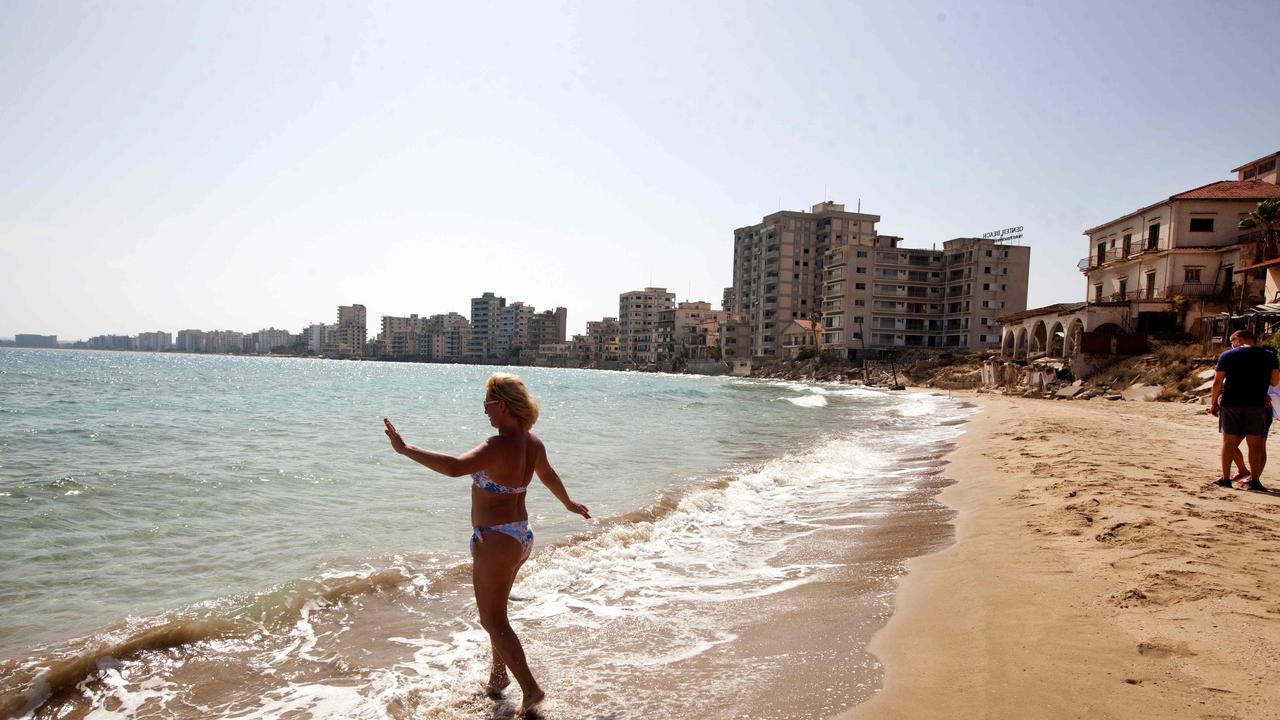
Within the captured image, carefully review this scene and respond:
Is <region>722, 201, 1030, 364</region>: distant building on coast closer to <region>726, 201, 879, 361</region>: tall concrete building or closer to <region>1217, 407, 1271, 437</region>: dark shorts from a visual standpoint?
<region>726, 201, 879, 361</region>: tall concrete building

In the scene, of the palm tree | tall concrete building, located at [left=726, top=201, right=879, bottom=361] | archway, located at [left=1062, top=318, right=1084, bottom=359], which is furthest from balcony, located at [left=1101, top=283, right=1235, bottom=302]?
tall concrete building, located at [left=726, top=201, right=879, bottom=361]

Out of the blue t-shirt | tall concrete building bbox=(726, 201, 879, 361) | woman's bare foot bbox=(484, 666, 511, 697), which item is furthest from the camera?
tall concrete building bbox=(726, 201, 879, 361)

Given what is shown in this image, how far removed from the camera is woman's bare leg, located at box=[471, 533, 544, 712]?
12.7 feet

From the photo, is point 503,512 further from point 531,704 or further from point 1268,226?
point 1268,226

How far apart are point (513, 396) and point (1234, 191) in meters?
53.7

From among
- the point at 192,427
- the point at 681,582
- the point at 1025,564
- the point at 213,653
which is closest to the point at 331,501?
the point at 213,653

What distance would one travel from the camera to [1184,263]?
40.8 m

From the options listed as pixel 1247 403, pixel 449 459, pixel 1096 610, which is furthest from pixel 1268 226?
pixel 449 459

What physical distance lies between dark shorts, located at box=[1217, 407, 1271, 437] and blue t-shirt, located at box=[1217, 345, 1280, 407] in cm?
7

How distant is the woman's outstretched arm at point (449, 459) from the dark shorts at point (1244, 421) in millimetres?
9062

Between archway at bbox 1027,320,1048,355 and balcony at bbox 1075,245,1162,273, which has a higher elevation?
balcony at bbox 1075,245,1162,273

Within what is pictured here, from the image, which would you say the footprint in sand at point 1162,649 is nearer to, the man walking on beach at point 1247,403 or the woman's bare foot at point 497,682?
the woman's bare foot at point 497,682

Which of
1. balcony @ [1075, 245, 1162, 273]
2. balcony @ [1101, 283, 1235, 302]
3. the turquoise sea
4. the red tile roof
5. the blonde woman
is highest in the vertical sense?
the red tile roof

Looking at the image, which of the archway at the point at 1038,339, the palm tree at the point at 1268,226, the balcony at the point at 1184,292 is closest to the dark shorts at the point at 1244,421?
the palm tree at the point at 1268,226
